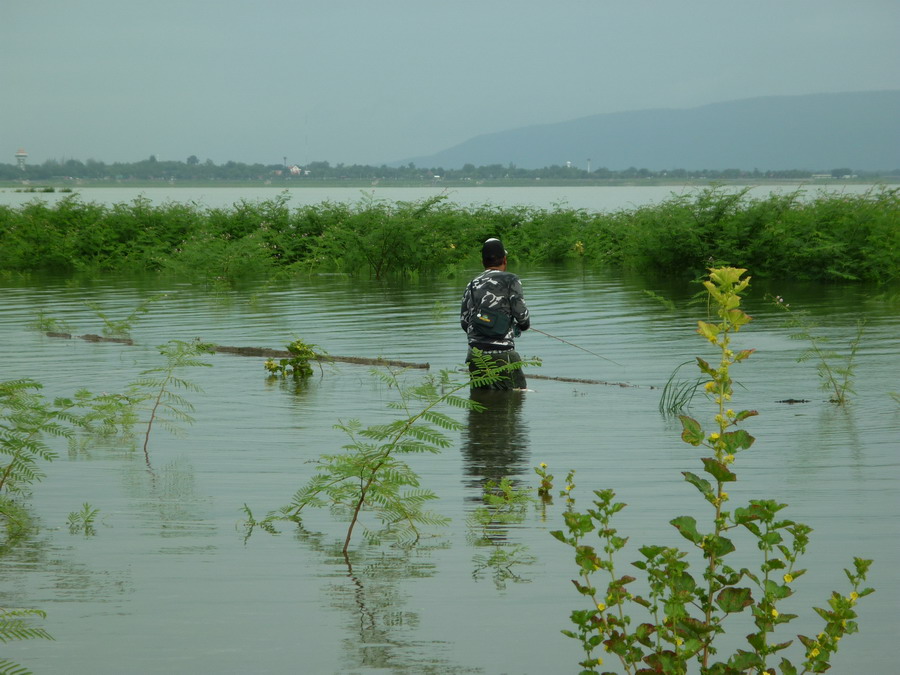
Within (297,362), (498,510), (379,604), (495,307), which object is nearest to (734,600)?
(379,604)

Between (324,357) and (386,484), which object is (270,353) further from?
(386,484)

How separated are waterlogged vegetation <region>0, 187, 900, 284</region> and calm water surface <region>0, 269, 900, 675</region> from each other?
38.5 ft

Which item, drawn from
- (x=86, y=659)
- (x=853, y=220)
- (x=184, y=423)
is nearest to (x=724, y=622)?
(x=86, y=659)

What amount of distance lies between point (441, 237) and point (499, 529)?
2386cm

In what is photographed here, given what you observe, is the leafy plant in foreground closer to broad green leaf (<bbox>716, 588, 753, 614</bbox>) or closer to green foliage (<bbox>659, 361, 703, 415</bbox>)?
broad green leaf (<bbox>716, 588, 753, 614</bbox>)

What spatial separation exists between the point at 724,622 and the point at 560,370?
8.19 metres

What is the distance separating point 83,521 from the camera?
20.6 feet

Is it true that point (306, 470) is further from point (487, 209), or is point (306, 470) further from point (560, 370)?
point (487, 209)

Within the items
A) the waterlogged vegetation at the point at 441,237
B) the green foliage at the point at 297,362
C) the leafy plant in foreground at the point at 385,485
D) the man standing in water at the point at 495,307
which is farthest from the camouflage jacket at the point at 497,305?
the waterlogged vegetation at the point at 441,237

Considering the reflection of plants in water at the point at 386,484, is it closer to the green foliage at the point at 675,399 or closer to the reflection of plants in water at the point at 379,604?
the reflection of plants in water at the point at 379,604

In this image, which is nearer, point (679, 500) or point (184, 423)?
point (679, 500)

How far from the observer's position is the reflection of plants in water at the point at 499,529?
5406 millimetres

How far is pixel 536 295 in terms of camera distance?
75.1 ft

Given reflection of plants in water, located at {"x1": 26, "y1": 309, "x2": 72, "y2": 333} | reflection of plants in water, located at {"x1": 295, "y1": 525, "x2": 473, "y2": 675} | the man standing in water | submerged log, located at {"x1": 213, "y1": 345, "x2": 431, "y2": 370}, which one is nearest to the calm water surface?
reflection of plants in water, located at {"x1": 295, "y1": 525, "x2": 473, "y2": 675}
